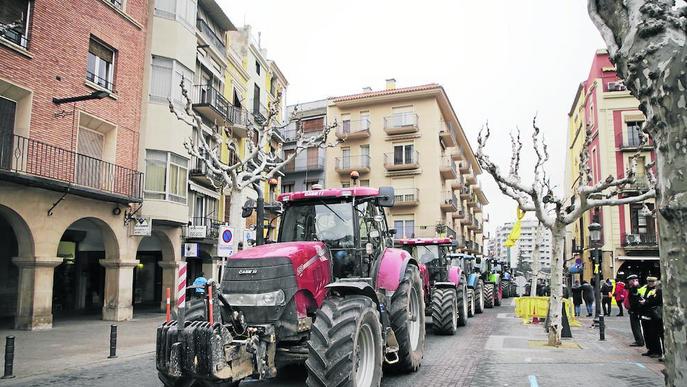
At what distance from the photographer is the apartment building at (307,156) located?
4162 cm

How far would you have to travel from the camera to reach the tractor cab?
23.6ft

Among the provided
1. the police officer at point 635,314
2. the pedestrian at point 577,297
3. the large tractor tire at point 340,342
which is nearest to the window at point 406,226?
the pedestrian at point 577,297

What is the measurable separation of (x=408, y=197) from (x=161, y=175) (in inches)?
903

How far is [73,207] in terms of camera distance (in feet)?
49.6

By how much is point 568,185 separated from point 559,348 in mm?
45974

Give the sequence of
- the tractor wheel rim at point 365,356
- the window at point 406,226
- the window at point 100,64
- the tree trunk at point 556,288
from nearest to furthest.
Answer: the tractor wheel rim at point 365,356
the tree trunk at point 556,288
the window at point 100,64
the window at point 406,226

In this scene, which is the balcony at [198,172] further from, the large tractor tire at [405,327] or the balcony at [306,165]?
the balcony at [306,165]

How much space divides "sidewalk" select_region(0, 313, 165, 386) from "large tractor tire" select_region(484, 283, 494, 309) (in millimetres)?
14735

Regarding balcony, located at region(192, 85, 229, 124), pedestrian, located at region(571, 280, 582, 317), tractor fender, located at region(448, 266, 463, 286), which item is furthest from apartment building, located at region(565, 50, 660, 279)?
balcony, located at region(192, 85, 229, 124)

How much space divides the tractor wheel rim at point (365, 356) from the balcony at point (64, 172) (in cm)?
1068

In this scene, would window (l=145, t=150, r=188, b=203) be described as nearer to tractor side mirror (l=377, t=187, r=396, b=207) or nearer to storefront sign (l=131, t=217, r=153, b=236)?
storefront sign (l=131, t=217, r=153, b=236)

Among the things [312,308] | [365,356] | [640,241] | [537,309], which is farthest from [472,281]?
[640,241]

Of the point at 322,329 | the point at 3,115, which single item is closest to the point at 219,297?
the point at 322,329

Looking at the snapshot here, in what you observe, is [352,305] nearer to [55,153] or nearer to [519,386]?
[519,386]
